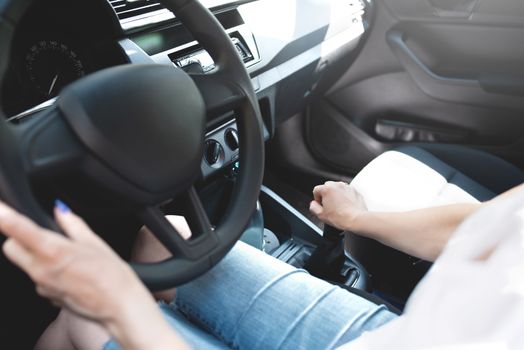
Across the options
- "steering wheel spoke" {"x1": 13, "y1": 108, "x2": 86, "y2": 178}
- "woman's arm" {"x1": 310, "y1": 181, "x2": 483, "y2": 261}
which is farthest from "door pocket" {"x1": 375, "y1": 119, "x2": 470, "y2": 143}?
"steering wheel spoke" {"x1": 13, "y1": 108, "x2": 86, "y2": 178}

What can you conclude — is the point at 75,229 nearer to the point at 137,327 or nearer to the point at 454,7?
the point at 137,327

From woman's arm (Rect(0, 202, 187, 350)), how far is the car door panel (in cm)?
153

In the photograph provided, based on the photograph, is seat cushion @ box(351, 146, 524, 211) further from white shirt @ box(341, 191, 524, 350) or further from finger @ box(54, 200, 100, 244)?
finger @ box(54, 200, 100, 244)

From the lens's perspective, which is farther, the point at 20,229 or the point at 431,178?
the point at 431,178

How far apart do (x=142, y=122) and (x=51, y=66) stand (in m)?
0.35

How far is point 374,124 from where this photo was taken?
78.0 inches

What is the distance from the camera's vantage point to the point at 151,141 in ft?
2.32

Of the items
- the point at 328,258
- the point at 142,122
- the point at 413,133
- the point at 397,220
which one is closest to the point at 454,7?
the point at 413,133

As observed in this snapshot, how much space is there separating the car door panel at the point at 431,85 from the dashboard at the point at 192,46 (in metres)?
0.18

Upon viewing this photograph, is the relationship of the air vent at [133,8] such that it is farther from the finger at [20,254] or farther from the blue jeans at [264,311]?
the finger at [20,254]

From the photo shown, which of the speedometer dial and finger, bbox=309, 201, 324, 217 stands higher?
the speedometer dial

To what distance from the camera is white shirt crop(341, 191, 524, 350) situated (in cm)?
48

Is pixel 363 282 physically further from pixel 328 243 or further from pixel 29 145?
pixel 29 145

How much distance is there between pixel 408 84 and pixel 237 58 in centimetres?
119
